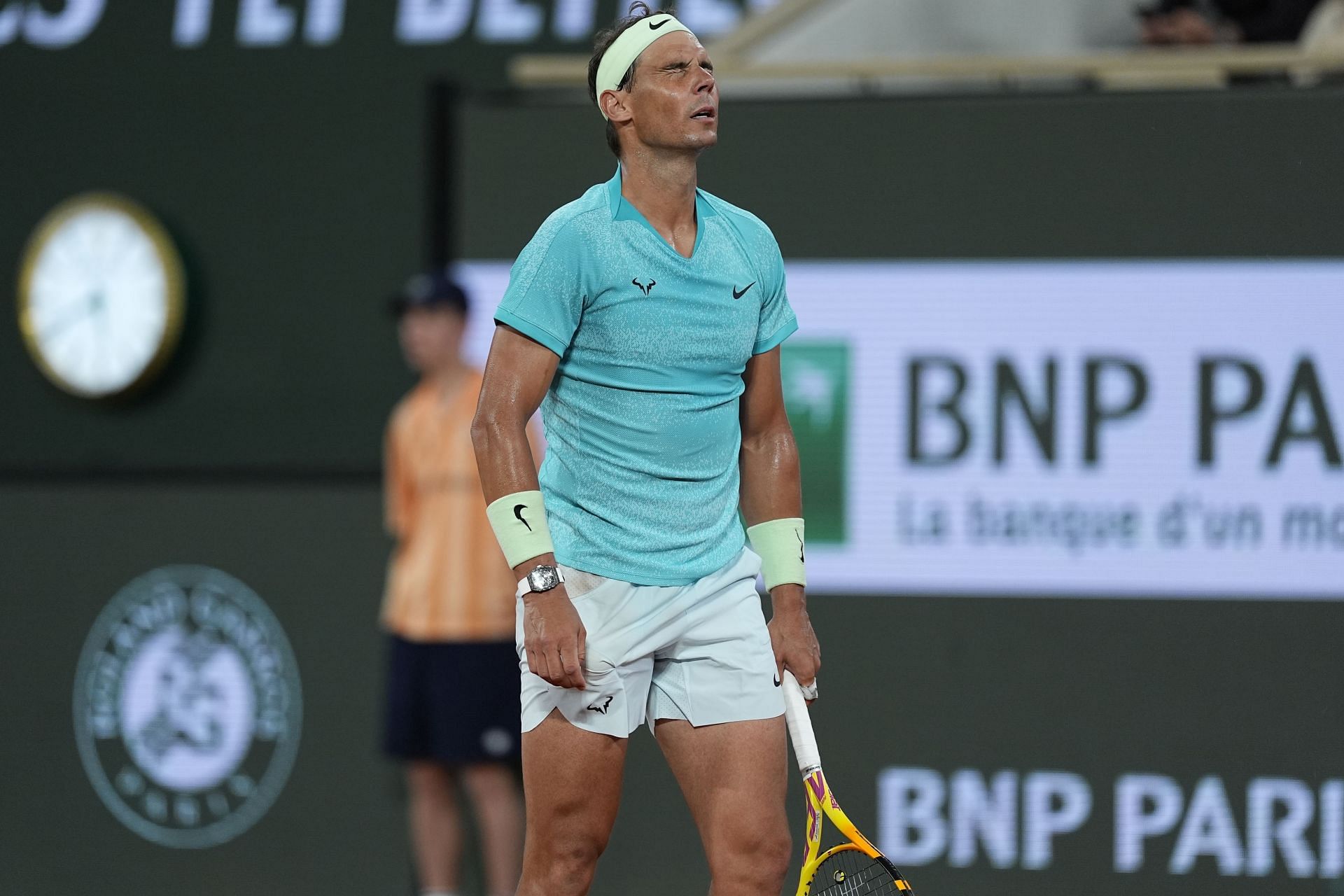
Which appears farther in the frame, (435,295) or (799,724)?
(435,295)

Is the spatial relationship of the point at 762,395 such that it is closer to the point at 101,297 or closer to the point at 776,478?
the point at 776,478

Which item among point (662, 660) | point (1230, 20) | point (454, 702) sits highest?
point (1230, 20)

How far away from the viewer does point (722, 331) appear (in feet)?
9.94

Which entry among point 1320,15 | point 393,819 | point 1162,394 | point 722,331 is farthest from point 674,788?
point 1320,15

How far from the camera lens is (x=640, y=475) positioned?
304cm

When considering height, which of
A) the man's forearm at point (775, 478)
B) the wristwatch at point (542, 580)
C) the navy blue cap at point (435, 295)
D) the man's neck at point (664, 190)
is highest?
the man's neck at point (664, 190)

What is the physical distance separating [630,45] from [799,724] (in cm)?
117

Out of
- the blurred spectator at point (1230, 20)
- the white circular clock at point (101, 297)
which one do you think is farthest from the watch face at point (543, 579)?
the white circular clock at point (101, 297)

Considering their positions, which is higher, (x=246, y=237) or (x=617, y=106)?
(x=617, y=106)

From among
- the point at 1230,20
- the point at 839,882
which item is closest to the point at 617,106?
the point at 839,882

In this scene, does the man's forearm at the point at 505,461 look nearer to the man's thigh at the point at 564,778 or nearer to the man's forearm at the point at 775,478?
the man's thigh at the point at 564,778

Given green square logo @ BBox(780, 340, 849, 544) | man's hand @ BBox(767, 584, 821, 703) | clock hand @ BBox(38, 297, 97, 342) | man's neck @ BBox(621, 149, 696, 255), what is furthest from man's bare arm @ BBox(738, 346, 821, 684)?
clock hand @ BBox(38, 297, 97, 342)

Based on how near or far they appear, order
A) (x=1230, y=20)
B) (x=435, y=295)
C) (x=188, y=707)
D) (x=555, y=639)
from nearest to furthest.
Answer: (x=555, y=639) < (x=435, y=295) < (x=188, y=707) < (x=1230, y=20)

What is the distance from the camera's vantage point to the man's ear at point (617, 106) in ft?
10.0
